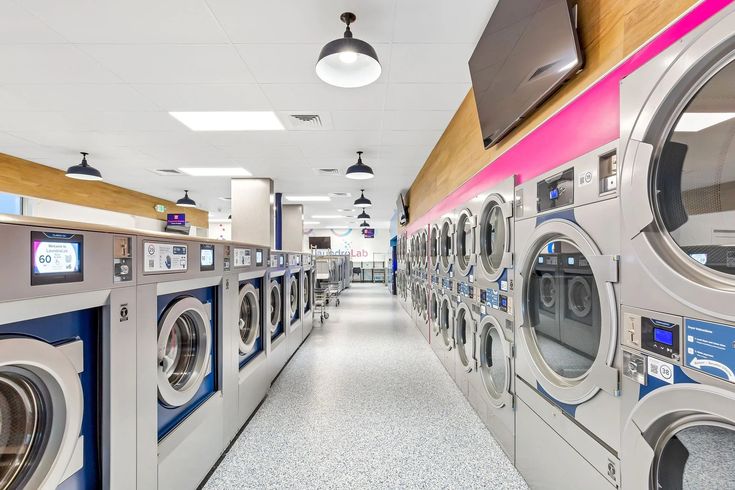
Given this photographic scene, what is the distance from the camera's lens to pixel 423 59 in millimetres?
2783

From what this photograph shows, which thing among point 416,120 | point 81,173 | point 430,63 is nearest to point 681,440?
point 430,63

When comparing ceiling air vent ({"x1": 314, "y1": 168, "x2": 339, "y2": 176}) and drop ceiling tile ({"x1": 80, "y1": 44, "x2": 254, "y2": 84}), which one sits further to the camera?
ceiling air vent ({"x1": 314, "y1": 168, "x2": 339, "y2": 176})

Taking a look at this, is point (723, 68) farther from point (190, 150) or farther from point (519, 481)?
point (190, 150)

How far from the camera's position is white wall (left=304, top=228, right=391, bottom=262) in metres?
19.5

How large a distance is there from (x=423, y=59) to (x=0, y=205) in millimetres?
7207

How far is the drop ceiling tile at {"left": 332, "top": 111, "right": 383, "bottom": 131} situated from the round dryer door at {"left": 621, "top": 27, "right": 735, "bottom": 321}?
301cm

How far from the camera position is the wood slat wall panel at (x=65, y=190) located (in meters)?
5.49

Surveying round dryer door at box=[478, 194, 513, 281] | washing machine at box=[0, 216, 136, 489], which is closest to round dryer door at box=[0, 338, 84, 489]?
washing machine at box=[0, 216, 136, 489]

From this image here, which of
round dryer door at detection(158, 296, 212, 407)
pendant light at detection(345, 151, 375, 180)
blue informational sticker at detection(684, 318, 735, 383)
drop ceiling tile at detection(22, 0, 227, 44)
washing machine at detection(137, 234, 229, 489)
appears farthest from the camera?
pendant light at detection(345, 151, 375, 180)

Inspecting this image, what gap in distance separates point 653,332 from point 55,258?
6.28ft

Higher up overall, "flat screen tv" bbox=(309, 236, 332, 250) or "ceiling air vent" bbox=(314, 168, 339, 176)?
"ceiling air vent" bbox=(314, 168, 339, 176)

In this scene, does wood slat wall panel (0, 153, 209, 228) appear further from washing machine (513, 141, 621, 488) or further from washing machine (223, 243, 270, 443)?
washing machine (513, 141, 621, 488)

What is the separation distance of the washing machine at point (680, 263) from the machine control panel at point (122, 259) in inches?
74.2

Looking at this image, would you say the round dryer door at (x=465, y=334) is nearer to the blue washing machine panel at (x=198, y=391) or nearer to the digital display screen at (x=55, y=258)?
the blue washing machine panel at (x=198, y=391)
